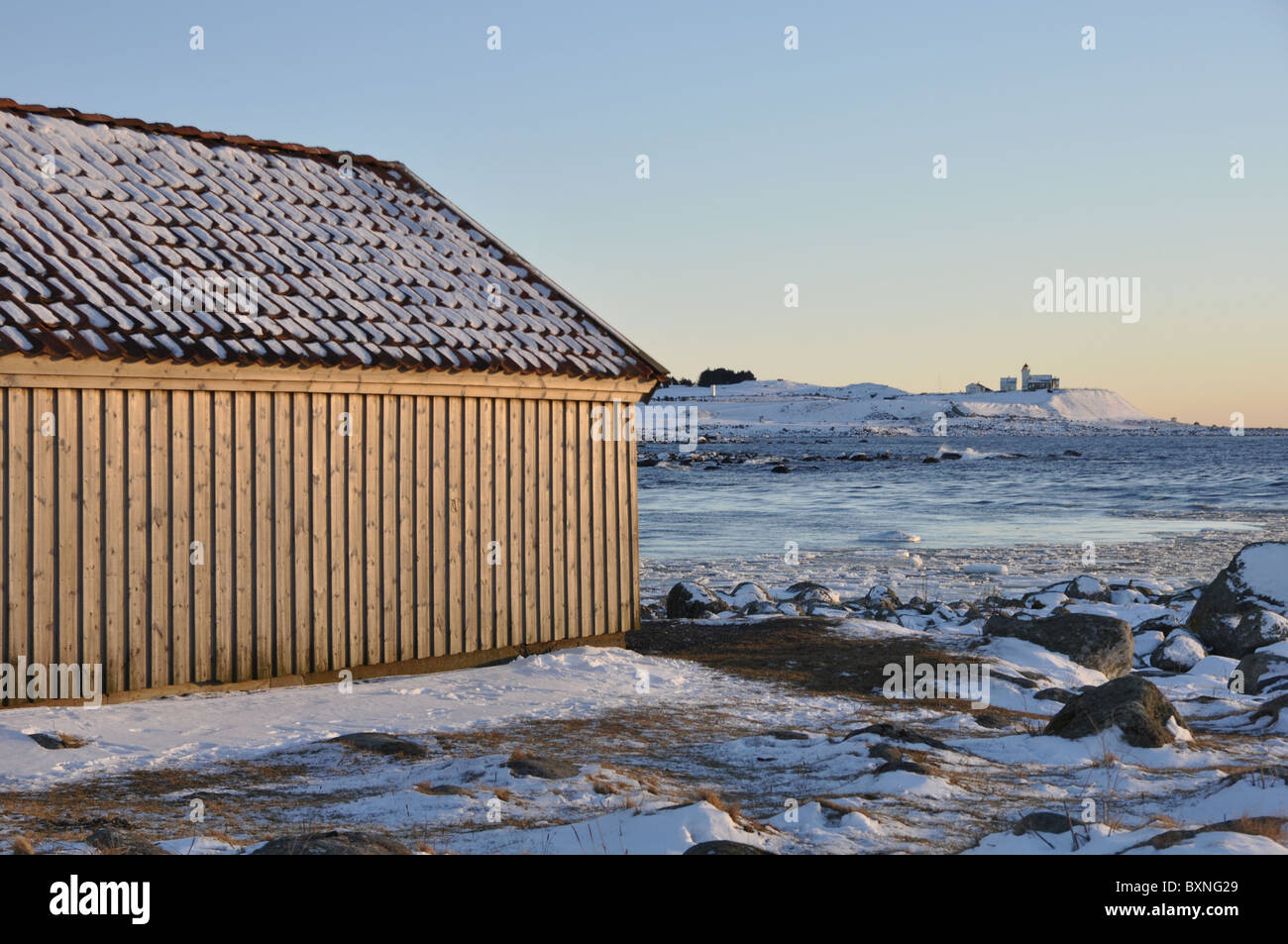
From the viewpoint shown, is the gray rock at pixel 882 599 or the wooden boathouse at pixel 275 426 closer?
the wooden boathouse at pixel 275 426

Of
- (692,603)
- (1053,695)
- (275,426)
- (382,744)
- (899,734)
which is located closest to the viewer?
(382,744)

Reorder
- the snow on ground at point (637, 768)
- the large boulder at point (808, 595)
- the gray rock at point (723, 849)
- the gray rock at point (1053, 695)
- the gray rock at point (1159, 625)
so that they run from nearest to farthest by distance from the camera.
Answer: the gray rock at point (723, 849) < the snow on ground at point (637, 768) < the gray rock at point (1053, 695) < the gray rock at point (1159, 625) < the large boulder at point (808, 595)

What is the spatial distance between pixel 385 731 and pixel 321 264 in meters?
4.95

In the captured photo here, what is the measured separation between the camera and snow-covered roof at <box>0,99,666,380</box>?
9195 millimetres

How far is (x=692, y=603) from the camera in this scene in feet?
53.1

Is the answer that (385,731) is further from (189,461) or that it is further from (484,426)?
(484,426)

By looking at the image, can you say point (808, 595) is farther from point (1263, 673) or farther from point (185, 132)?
point (185, 132)

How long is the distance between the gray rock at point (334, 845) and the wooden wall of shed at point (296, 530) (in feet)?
14.2

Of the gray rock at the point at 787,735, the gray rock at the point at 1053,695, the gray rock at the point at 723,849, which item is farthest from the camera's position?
the gray rock at the point at 1053,695

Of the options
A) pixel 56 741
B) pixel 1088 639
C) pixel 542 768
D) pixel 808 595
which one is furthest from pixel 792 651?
pixel 56 741

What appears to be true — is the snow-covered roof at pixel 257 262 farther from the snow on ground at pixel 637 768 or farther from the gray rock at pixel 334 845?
the gray rock at pixel 334 845

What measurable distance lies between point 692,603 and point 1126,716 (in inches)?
328

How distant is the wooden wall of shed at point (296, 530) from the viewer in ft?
28.7

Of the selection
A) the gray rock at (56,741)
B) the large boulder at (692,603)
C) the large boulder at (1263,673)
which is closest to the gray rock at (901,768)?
the gray rock at (56,741)
